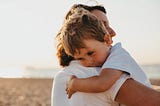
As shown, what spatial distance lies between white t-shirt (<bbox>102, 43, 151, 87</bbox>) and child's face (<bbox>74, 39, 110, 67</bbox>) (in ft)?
0.12

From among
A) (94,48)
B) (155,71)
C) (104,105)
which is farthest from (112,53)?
(155,71)

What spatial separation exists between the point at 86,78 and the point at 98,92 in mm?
81

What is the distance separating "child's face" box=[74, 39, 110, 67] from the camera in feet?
7.18

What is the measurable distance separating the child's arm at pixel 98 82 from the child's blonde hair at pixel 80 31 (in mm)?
142

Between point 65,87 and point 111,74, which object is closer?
point 111,74

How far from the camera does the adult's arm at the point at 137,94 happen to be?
198 cm

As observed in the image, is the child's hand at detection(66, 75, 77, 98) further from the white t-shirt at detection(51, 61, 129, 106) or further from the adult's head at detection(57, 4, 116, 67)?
the adult's head at detection(57, 4, 116, 67)

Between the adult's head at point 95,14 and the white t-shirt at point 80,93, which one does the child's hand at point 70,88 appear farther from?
the adult's head at point 95,14

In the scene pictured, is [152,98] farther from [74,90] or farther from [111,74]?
[74,90]

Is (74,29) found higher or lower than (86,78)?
higher

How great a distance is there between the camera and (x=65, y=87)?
2.32m

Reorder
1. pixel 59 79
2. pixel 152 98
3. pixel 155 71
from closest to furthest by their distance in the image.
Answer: pixel 152 98
pixel 59 79
pixel 155 71

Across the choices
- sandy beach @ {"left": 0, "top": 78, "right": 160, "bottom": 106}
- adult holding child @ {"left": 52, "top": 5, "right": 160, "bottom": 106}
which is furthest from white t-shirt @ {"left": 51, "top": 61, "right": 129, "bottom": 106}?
sandy beach @ {"left": 0, "top": 78, "right": 160, "bottom": 106}

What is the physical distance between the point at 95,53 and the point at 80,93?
7.3 inches
